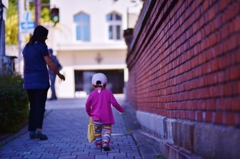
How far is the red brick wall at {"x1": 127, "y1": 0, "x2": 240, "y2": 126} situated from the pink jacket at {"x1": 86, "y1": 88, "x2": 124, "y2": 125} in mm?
687

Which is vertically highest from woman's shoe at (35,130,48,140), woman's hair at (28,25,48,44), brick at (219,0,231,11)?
woman's hair at (28,25,48,44)

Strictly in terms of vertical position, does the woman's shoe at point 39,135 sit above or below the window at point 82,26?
below

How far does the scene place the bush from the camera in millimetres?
7449

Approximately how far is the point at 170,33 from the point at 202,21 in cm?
163

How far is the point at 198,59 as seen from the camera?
143 inches

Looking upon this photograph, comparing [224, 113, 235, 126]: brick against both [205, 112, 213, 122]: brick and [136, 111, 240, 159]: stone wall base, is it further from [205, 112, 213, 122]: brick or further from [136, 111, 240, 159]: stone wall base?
[205, 112, 213, 122]: brick

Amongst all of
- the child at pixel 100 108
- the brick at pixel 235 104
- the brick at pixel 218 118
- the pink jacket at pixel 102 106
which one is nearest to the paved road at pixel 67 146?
the child at pixel 100 108

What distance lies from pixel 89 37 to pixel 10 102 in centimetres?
2319

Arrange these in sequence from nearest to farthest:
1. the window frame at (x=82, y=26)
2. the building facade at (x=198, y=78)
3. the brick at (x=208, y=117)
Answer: the building facade at (x=198, y=78) → the brick at (x=208, y=117) → the window frame at (x=82, y=26)

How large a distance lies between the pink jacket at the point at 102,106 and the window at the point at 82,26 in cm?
2437

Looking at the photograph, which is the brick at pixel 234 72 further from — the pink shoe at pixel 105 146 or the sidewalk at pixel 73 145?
the pink shoe at pixel 105 146

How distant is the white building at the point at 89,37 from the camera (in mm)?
29781

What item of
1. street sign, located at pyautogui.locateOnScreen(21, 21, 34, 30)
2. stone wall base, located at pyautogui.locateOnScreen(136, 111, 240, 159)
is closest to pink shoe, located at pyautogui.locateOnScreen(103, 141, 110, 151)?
stone wall base, located at pyautogui.locateOnScreen(136, 111, 240, 159)

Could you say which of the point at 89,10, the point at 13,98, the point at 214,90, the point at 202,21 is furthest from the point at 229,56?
the point at 89,10
